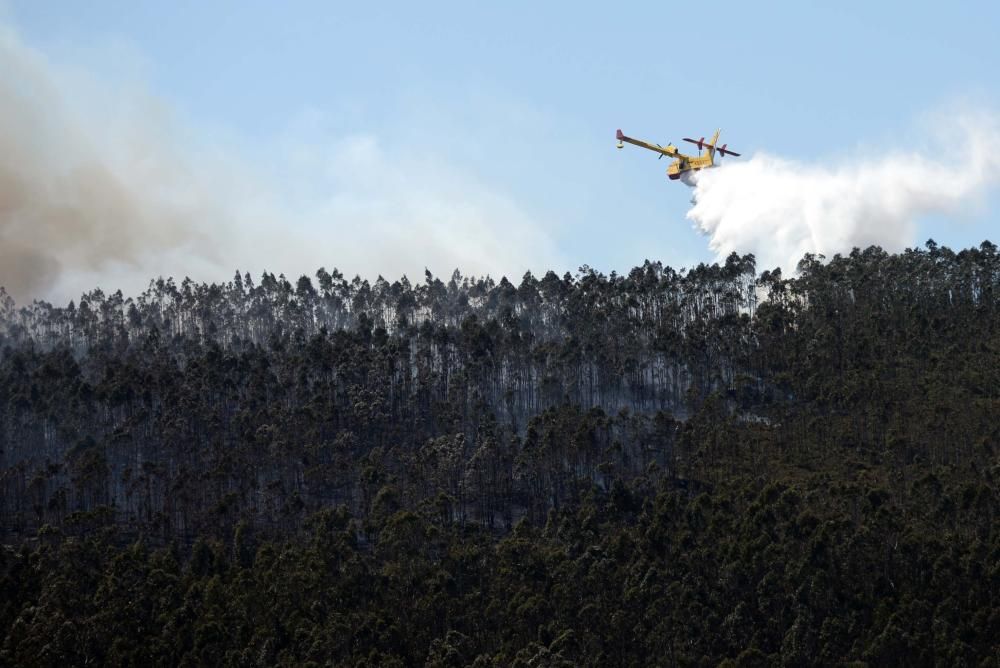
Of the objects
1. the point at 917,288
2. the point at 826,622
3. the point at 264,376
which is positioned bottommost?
the point at 826,622

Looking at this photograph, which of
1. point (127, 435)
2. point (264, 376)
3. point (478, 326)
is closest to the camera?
point (127, 435)

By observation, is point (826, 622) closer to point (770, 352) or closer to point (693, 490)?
point (693, 490)

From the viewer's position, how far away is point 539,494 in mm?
145750

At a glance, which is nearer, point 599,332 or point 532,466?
point 532,466

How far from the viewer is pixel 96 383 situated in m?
192

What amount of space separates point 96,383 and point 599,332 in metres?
71.0

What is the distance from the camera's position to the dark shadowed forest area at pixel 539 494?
107188 millimetres

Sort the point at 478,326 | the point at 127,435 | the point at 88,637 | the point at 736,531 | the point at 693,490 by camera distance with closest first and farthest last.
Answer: the point at 88,637
the point at 736,531
the point at 693,490
the point at 127,435
the point at 478,326

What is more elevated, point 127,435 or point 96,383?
point 96,383

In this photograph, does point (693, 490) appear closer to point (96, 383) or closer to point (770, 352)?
point (770, 352)

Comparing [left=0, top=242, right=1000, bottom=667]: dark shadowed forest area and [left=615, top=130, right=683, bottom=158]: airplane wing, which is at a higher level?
[left=615, top=130, right=683, bottom=158]: airplane wing

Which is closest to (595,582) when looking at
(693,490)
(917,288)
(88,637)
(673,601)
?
(673,601)

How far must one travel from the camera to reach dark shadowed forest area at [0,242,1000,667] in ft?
352

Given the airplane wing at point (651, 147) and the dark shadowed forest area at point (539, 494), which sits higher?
the airplane wing at point (651, 147)
